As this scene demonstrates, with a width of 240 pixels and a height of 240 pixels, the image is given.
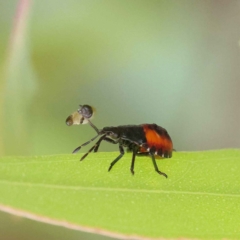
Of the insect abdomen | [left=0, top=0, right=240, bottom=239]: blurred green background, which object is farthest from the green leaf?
[left=0, top=0, right=240, bottom=239]: blurred green background

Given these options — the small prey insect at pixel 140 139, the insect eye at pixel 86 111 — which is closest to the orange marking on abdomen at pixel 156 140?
the small prey insect at pixel 140 139

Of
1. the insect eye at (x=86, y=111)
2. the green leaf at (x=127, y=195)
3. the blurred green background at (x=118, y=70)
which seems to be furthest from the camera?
the blurred green background at (x=118, y=70)

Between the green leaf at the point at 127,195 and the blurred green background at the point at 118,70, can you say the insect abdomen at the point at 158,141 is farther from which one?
the blurred green background at the point at 118,70

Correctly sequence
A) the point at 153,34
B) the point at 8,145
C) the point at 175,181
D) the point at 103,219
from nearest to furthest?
the point at 103,219 → the point at 175,181 → the point at 8,145 → the point at 153,34

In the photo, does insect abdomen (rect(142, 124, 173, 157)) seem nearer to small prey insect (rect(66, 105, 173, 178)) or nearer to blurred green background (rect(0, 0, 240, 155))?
small prey insect (rect(66, 105, 173, 178))

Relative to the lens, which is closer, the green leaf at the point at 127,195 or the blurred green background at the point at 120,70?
the green leaf at the point at 127,195

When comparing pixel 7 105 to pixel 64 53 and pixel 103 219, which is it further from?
pixel 103 219

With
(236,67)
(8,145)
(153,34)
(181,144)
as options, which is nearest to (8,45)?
(8,145)
